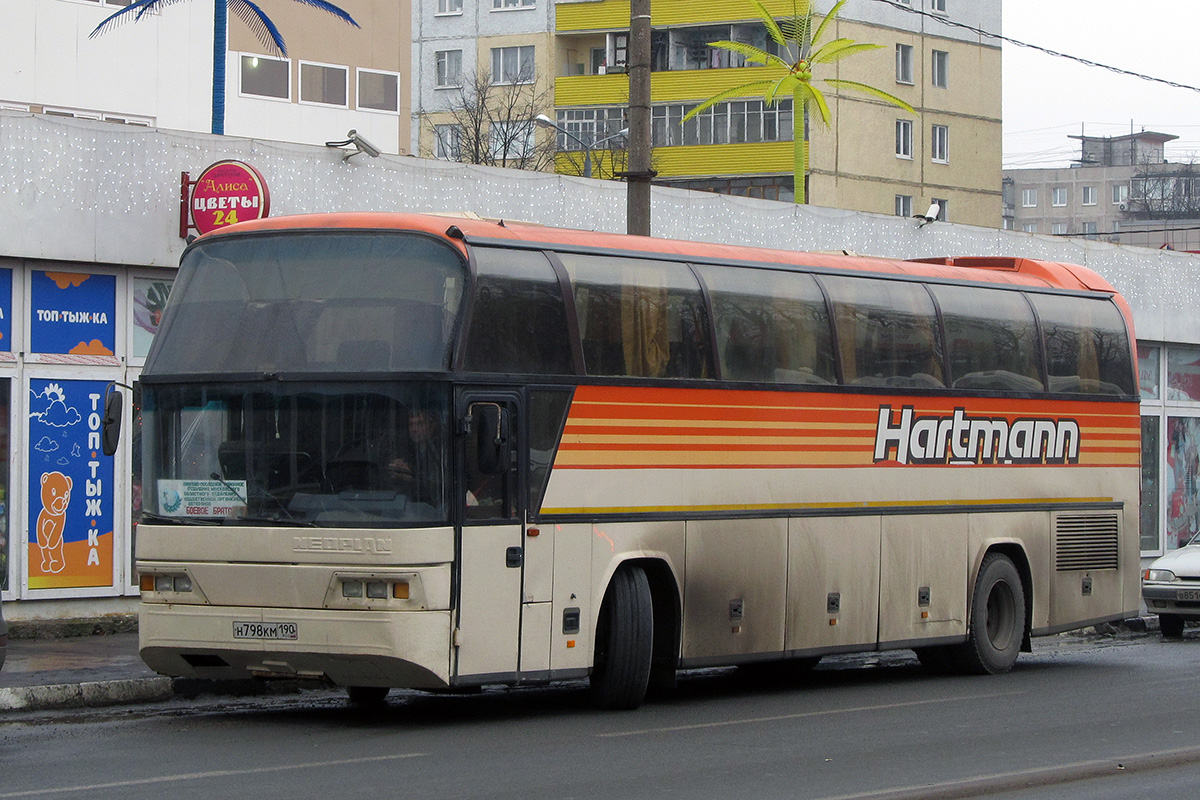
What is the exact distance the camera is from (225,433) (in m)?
11.2

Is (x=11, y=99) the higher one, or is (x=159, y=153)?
(x=11, y=99)

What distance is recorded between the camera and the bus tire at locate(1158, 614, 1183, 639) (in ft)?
67.3

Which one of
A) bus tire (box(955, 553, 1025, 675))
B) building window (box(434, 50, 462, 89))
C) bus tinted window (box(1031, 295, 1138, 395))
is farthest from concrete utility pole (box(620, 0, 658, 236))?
building window (box(434, 50, 462, 89))

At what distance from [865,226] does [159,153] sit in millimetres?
11028

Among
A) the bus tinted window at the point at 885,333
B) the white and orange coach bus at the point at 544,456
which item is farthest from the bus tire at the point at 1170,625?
the bus tinted window at the point at 885,333

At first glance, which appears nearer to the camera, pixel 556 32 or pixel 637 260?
pixel 637 260

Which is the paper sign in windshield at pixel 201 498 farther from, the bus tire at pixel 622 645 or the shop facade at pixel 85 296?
the shop facade at pixel 85 296

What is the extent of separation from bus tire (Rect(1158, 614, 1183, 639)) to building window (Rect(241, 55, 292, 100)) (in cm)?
3496

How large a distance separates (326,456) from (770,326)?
4053 millimetres

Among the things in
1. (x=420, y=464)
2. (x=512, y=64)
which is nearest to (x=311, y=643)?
(x=420, y=464)

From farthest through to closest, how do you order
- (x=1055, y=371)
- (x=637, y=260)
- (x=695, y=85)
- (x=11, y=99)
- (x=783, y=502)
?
1. (x=695, y=85)
2. (x=11, y=99)
3. (x=1055, y=371)
4. (x=783, y=502)
5. (x=637, y=260)

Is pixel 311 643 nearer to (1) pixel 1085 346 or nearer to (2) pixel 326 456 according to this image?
(2) pixel 326 456

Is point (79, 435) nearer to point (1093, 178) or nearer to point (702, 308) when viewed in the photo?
point (702, 308)

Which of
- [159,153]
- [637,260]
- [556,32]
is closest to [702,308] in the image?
[637,260]
